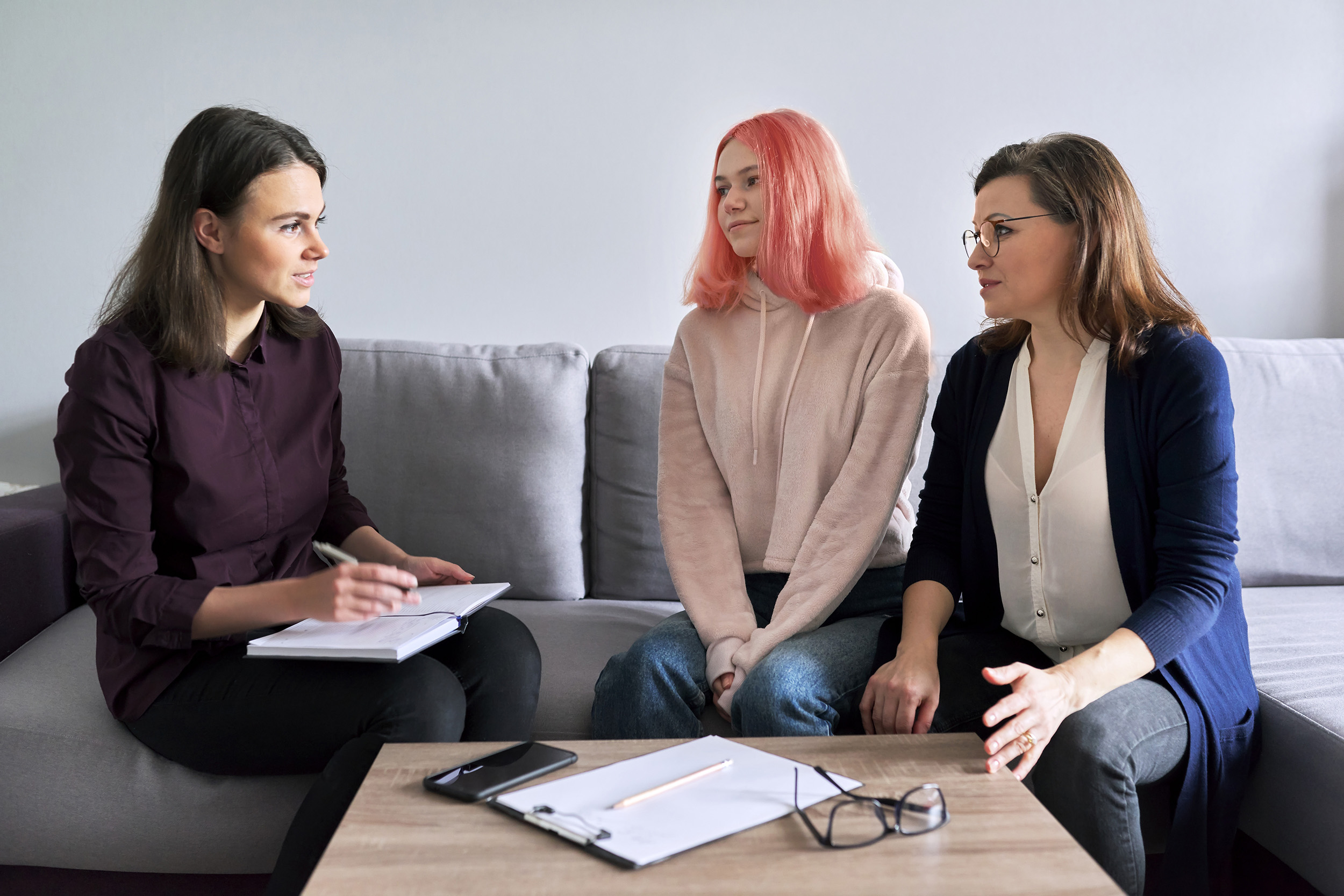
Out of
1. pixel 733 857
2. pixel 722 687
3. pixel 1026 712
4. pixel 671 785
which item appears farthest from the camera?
pixel 722 687

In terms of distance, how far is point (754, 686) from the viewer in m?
1.32

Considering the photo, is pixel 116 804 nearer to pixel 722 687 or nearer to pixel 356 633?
pixel 356 633

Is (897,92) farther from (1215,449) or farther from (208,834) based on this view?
(208,834)

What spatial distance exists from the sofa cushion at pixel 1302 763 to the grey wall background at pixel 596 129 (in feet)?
3.55

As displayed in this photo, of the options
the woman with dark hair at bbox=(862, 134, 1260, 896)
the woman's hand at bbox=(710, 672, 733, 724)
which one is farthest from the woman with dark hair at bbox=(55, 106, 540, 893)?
the woman with dark hair at bbox=(862, 134, 1260, 896)

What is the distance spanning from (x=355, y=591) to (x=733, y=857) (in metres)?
0.57

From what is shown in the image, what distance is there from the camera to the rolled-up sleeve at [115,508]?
122cm

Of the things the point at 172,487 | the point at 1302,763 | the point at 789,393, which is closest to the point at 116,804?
the point at 172,487

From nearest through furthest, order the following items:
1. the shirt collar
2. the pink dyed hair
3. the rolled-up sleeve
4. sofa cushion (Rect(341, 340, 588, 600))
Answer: the rolled-up sleeve
the shirt collar
the pink dyed hair
sofa cushion (Rect(341, 340, 588, 600))

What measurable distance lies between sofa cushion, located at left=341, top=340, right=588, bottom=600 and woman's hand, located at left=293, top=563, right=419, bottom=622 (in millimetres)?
740

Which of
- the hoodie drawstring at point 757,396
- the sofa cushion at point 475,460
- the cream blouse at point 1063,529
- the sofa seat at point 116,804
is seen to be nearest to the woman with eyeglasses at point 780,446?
the hoodie drawstring at point 757,396

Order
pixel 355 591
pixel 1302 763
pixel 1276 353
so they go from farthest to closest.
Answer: pixel 1276 353 < pixel 1302 763 < pixel 355 591

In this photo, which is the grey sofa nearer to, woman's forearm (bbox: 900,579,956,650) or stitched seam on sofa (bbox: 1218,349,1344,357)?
stitched seam on sofa (bbox: 1218,349,1344,357)

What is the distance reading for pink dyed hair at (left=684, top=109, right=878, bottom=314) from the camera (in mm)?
1536
